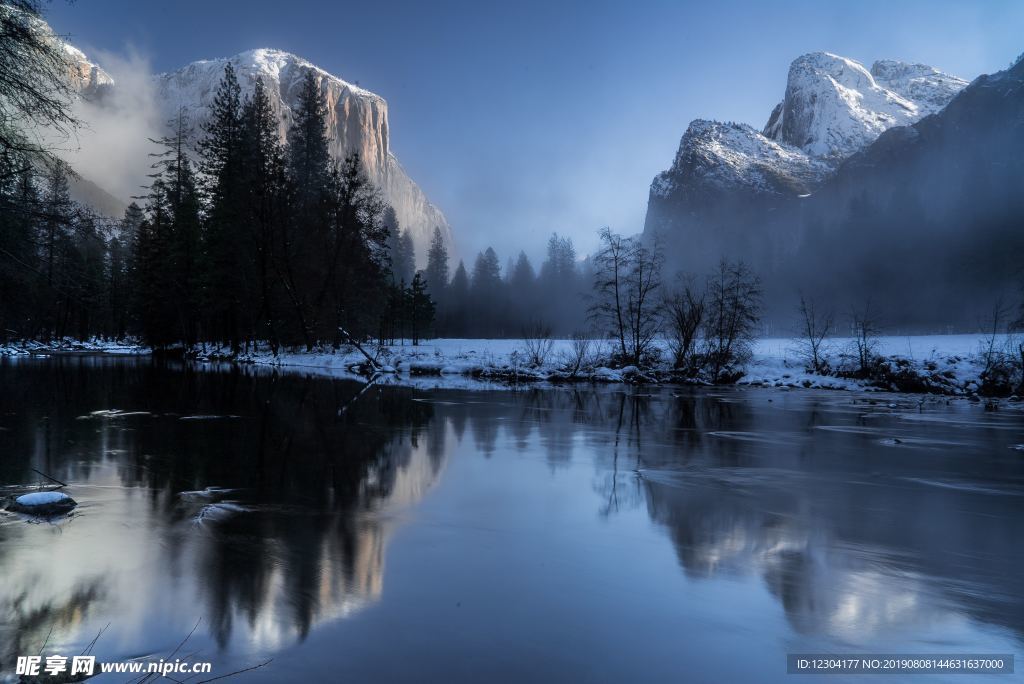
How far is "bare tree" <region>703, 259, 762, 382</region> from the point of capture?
30625mm

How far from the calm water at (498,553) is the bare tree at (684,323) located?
66.4 ft

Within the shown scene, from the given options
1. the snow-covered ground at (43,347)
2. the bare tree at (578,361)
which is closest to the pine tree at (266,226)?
the bare tree at (578,361)

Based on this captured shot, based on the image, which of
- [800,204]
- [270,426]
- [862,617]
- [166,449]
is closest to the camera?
[862,617]

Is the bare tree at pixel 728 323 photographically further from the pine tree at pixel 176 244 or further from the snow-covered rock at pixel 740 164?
the snow-covered rock at pixel 740 164

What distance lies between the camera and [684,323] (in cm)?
3122

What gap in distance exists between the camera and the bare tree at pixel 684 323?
30.8 m

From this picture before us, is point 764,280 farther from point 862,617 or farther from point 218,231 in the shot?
point 862,617

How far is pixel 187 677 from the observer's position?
2.80 m

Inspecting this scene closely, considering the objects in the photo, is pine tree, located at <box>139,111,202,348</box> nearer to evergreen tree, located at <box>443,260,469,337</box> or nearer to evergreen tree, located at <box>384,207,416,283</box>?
evergreen tree, located at <box>384,207,416,283</box>

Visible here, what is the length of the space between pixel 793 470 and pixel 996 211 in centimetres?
10630

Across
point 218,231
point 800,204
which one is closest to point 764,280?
point 800,204

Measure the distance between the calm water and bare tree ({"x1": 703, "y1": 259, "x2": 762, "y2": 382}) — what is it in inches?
796

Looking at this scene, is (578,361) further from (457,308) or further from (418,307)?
(457,308)

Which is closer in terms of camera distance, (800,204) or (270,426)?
(270,426)
